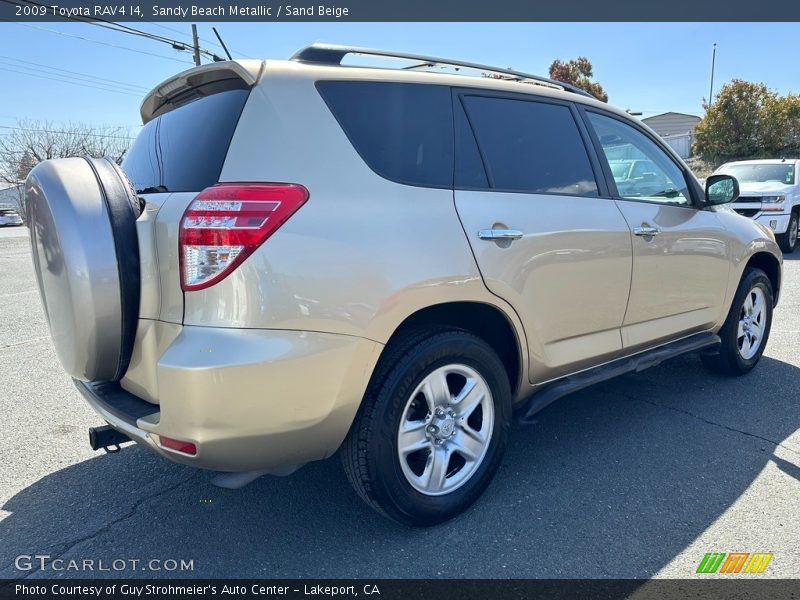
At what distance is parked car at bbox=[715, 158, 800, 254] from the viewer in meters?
11.0

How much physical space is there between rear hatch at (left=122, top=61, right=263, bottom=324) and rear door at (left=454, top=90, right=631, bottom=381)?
38.1 inches

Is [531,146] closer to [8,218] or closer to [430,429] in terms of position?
[430,429]

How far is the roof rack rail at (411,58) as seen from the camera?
238 cm

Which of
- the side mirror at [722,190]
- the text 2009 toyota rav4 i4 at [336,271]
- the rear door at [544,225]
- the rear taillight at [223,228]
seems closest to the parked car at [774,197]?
the side mirror at [722,190]

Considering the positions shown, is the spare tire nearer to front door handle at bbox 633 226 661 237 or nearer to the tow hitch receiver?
the tow hitch receiver

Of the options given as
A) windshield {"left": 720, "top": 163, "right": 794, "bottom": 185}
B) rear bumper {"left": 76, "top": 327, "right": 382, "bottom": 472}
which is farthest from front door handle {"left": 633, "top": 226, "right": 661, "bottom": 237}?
windshield {"left": 720, "top": 163, "right": 794, "bottom": 185}

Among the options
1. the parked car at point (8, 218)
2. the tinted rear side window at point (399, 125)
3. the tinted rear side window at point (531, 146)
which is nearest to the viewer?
the tinted rear side window at point (399, 125)

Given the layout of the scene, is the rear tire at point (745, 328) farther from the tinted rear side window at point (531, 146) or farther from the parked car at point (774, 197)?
the parked car at point (774, 197)

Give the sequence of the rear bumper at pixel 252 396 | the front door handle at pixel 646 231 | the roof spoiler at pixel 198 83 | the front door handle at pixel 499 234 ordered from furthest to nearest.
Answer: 1. the front door handle at pixel 646 231
2. the front door handle at pixel 499 234
3. the roof spoiler at pixel 198 83
4. the rear bumper at pixel 252 396

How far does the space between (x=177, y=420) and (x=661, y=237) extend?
281cm

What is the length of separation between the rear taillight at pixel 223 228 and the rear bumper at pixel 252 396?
0.20m

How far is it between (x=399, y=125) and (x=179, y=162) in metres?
0.90

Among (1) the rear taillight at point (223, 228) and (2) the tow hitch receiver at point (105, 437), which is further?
(2) the tow hitch receiver at point (105, 437)

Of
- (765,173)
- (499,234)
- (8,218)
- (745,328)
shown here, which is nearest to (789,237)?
(765,173)
